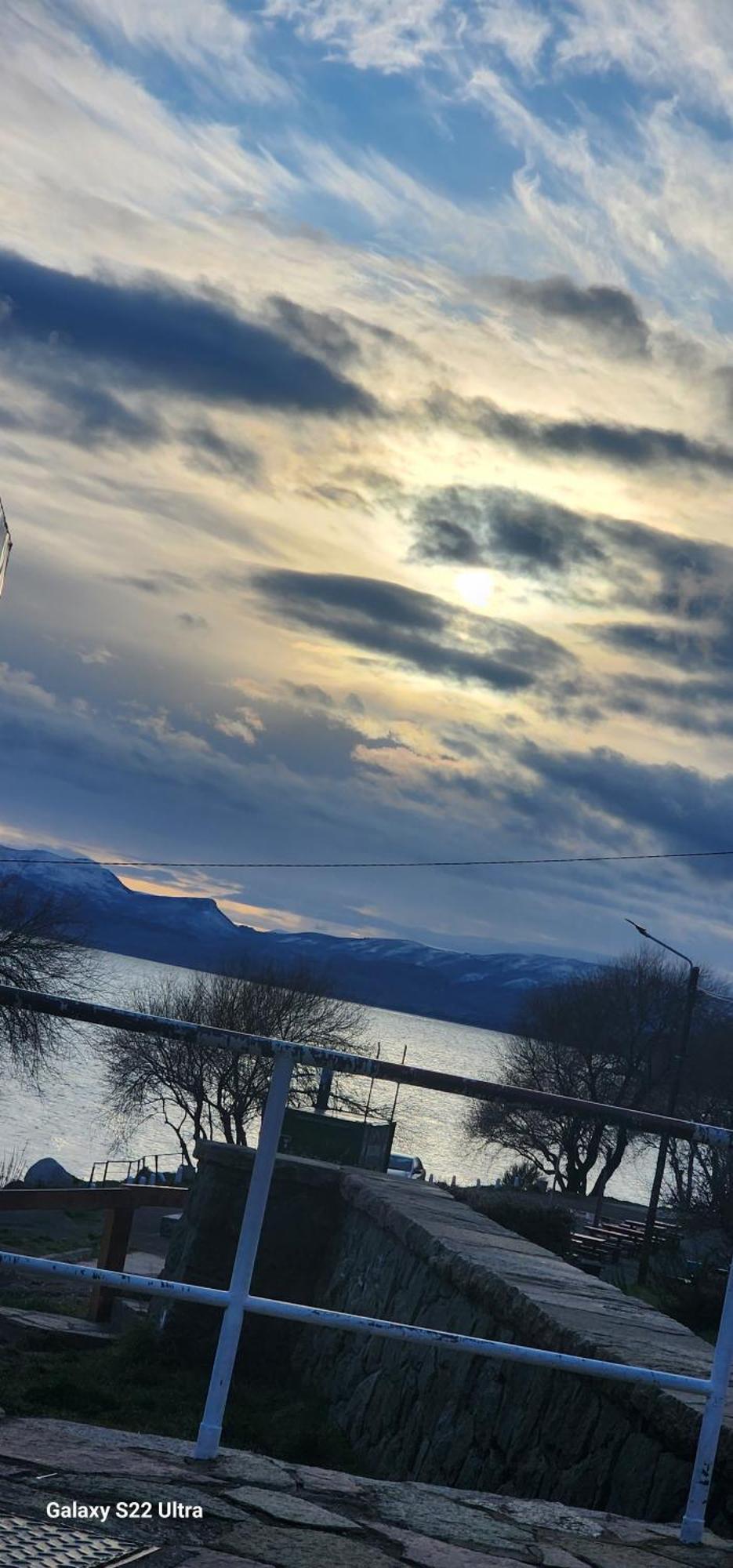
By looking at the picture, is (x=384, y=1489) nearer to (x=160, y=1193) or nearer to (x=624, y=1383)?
(x=624, y=1383)

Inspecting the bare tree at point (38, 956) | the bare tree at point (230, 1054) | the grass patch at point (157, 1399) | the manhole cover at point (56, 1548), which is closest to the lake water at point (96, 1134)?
the bare tree at point (230, 1054)

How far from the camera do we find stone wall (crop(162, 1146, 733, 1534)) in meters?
4.65

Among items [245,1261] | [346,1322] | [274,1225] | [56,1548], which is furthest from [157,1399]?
[56,1548]

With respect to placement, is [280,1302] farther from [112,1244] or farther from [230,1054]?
[230,1054]

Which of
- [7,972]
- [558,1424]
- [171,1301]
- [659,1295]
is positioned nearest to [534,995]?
[7,972]

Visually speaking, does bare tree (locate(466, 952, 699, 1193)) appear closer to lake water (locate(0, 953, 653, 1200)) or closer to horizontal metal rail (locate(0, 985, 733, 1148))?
lake water (locate(0, 953, 653, 1200))

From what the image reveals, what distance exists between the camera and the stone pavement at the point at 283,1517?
2873 millimetres

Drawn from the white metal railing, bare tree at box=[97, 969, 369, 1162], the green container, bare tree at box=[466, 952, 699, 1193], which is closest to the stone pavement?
the white metal railing

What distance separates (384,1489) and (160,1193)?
13293 millimetres

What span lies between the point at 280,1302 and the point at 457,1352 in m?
3.33

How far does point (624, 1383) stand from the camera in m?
4.74

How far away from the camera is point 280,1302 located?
3.59m

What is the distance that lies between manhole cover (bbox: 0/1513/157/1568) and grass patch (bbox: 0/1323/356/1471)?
3405mm

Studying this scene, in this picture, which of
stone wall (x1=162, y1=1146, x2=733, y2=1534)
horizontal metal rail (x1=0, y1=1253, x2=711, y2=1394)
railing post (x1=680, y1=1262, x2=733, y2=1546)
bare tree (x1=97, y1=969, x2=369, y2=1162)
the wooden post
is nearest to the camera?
horizontal metal rail (x1=0, y1=1253, x2=711, y2=1394)
